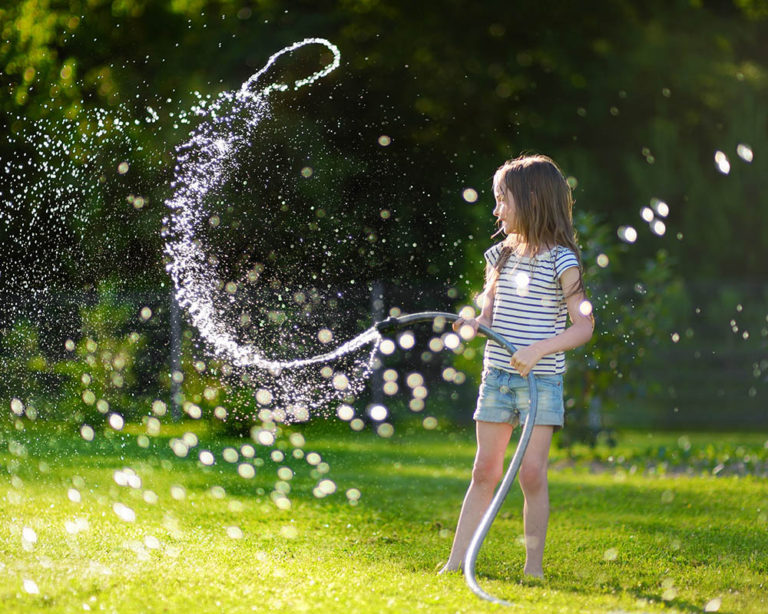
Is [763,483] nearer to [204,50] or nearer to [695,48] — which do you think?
[204,50]

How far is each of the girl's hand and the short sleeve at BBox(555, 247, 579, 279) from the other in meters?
0.34

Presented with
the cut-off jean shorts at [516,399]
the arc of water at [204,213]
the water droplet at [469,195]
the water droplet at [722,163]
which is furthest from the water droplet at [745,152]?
the cut-off jean shorts at [516,399]

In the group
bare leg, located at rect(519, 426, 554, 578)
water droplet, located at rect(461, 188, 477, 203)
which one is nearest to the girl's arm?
bare leg, located at rect(519, 426, 554, 578)

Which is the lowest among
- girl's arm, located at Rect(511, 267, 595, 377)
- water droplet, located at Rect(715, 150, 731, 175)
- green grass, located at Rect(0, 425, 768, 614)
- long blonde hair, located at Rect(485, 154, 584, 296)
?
green grass, located at Rect(0, 425, 768, 614)

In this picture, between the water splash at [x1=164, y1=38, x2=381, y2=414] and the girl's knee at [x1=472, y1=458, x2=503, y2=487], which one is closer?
the girl's knee at [x1=472, y1=458, x2=503, y2=487]

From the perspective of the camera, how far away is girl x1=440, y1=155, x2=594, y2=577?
364cm

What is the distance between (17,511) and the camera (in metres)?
4.84

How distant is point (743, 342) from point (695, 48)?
5.77m

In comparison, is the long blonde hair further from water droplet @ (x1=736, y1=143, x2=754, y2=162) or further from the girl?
water droplet @ (x1=736, y1=143, x2=754, y2=162)

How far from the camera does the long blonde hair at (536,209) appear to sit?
3.77 metres

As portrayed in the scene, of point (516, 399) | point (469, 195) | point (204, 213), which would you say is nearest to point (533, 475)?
point (516, 399)

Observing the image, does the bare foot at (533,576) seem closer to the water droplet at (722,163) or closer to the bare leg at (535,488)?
the bare leg at (535,488)

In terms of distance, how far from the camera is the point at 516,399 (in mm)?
3656

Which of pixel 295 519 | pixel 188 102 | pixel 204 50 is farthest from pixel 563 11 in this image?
pixel 295 519
